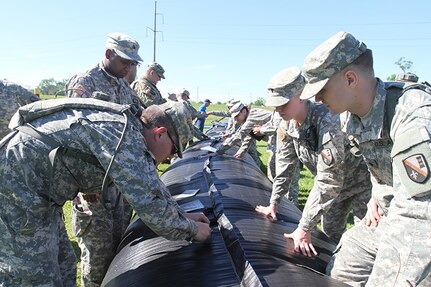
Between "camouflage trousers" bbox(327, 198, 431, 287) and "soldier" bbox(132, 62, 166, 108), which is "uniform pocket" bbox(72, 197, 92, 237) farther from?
"soldier" bbox(132, 62, 166, 108)

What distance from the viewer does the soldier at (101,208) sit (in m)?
3.09

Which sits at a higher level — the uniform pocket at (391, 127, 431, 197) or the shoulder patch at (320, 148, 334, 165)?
the uniform pocket at (391, 127, 431, 197)

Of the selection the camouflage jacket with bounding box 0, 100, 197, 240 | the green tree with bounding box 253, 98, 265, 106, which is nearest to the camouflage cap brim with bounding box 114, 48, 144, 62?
the camouflage jacket with bounding box 0, 100, 197, 240

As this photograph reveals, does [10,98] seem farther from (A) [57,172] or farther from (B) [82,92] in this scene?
(A) [57,172]

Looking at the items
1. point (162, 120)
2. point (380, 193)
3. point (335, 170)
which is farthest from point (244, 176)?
point (162, 120)

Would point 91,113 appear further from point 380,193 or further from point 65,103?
point 380,193

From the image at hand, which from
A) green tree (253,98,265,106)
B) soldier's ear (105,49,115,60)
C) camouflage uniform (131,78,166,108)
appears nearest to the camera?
soldier's ear (105,49,115,60)

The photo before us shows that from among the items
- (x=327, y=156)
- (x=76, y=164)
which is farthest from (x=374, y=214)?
(x=76, y=164)

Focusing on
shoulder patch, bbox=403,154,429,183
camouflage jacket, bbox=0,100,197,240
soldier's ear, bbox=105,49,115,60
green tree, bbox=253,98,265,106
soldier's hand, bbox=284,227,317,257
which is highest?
soldier's ear, bbox=105,49,115,60

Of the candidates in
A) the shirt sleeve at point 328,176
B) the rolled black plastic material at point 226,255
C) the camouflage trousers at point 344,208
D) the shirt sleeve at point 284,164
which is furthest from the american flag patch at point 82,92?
the camouflage trousers at point 344,208

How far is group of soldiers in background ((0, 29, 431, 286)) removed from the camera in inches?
60.4

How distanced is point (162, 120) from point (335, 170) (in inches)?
53.0

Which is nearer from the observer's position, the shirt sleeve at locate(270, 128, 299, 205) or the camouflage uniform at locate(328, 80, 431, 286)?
the camouflage uniform at locate(328, 80, 431, 286)

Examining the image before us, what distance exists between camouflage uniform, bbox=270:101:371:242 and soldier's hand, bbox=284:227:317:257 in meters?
0.04
